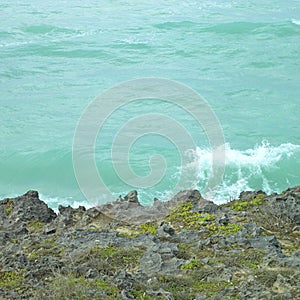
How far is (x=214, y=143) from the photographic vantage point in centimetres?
2231

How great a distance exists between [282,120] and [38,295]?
19.5 metres

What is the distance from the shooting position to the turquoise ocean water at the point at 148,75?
20797mm

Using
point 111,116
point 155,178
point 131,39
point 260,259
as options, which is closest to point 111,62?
point 131,39

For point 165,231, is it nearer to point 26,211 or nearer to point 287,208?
point 287,208

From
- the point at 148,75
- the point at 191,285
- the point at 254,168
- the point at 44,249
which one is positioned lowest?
the point at 254,168

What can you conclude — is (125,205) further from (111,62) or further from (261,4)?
(261,4)

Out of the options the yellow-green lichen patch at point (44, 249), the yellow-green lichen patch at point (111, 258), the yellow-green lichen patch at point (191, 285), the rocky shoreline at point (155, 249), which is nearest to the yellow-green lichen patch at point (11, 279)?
the rocky shoreline at point (155, 249)

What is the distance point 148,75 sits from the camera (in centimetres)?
3117

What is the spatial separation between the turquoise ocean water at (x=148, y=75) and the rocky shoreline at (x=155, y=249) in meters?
7.52

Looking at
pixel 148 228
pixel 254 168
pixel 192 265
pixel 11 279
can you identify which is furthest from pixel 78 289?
pixel 254 168

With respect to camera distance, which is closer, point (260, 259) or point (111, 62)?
point (260, 259)

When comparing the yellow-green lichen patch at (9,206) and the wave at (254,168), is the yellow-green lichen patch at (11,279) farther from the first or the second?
the wave at (254,168)

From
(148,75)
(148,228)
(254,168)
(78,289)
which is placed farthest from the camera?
(148,75)

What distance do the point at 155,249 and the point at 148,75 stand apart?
2340cm
